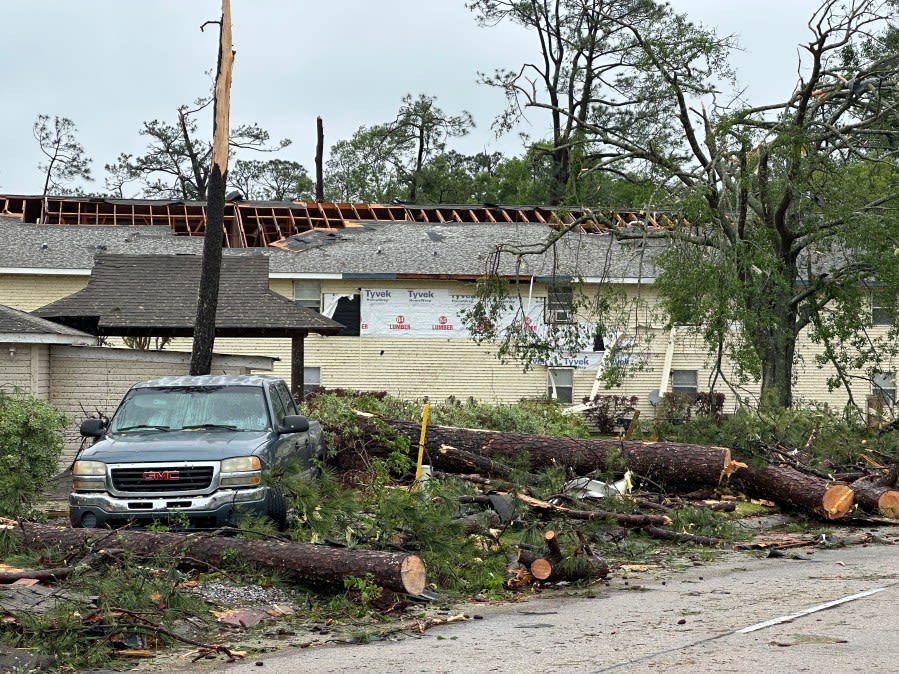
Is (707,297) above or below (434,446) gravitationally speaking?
above

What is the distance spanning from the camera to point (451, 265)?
3175 cm

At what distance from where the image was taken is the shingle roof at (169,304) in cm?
2356

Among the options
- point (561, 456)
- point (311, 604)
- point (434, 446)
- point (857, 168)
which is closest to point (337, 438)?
point (434, 446)

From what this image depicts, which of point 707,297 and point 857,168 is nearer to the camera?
point 707,297

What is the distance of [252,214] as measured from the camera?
Result: 3859 cm

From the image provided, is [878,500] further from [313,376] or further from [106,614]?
[313,376]

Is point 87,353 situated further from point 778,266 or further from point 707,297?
point 778,266

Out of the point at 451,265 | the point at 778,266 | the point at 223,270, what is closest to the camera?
the point at 778,266

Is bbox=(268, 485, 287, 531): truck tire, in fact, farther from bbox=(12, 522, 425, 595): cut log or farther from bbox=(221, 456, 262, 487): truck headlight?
bbox=(12, 522, 425, 595): cut log

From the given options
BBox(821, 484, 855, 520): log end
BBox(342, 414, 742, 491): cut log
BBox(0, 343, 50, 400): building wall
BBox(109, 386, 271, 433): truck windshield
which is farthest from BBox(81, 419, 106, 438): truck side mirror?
BBox(821, 484, 855, 520): log end

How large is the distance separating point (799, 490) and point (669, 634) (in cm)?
784

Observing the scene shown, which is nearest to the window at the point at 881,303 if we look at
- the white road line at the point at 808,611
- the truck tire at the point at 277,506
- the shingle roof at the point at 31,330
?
the white road line at the point at 808,611

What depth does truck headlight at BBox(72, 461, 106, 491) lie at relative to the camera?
1140cm

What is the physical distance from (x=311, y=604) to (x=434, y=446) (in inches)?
278
